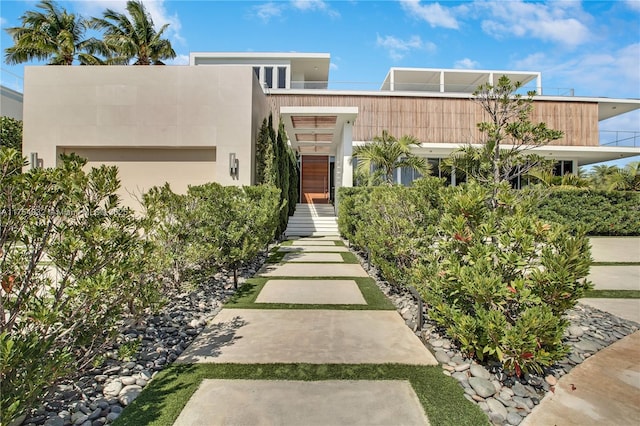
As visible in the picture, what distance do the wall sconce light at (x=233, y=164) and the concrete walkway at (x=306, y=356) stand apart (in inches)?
186

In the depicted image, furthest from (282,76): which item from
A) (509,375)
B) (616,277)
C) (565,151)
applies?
(509,375)

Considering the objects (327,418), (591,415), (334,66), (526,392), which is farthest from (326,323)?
(334,66)

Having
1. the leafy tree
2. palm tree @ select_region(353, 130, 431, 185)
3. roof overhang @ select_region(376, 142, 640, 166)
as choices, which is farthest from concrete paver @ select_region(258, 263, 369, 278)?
roof overhang @ select_region(376, 142, 640, 166)

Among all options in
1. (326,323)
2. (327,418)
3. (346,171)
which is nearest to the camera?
(327,418)

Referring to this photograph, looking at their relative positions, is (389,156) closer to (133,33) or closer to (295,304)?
(295,304)

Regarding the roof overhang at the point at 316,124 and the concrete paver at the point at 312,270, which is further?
the roof overhang at the point at 316,124

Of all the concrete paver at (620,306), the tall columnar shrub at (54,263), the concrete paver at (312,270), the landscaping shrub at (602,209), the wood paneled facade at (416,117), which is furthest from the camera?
the wood paneled facade at (416,117)

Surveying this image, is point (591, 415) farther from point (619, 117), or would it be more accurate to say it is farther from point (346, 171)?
point (619, 117)

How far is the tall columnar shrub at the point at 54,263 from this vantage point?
5.48 feet

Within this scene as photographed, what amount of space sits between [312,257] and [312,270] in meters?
1.63

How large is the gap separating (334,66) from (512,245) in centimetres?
2581

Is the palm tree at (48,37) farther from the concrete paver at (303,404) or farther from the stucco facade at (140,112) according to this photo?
the concrete paver at (303,404)

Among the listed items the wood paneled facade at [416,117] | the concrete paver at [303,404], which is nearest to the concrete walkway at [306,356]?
the concrete paver at [303,404]

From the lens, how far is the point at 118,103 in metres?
9.23
